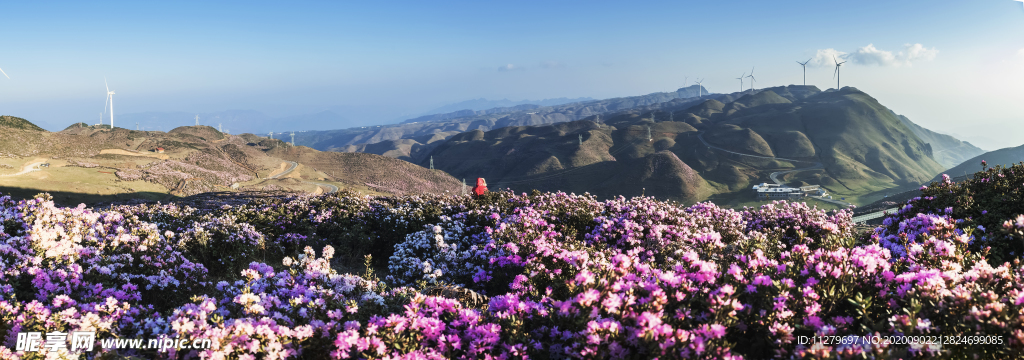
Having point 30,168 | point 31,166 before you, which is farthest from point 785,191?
point 31,166

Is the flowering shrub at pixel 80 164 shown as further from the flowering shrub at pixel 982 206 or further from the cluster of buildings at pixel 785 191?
the cluster of buildings at pixel 785 191

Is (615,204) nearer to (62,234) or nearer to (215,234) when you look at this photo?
(215,234)

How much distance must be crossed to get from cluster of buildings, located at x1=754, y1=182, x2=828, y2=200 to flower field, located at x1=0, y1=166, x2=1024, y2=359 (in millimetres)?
109668

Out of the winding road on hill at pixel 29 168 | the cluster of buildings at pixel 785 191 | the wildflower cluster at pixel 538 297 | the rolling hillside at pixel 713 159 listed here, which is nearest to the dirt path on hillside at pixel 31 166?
the winding road on hill at pixel 29 168

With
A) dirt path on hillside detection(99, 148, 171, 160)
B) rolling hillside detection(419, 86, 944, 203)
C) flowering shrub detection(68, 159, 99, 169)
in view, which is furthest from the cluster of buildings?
dirt path on hillside detection(99, 148, 171, 160)

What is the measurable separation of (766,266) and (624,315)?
2474mm

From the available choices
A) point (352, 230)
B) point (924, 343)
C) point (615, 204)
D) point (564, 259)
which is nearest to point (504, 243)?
point (564, 259)

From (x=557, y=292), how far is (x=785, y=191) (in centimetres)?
12235

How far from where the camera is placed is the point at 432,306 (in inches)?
219

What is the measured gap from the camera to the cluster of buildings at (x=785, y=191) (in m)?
107

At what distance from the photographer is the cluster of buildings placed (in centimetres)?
10675

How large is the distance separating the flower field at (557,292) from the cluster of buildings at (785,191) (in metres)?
110

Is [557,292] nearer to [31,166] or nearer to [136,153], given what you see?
[31,166]

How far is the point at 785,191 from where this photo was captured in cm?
10825
